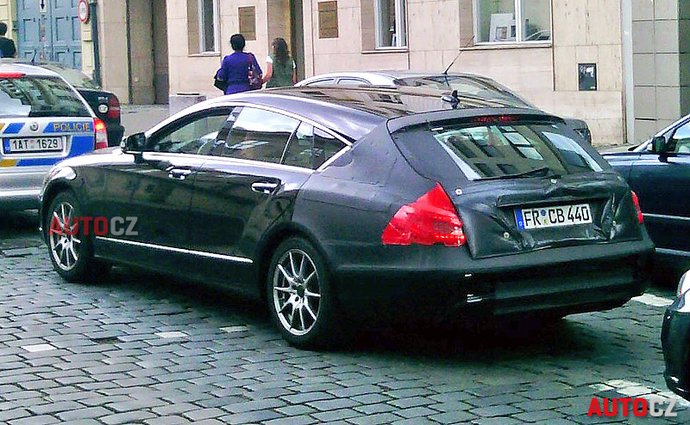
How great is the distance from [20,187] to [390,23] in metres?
12.7

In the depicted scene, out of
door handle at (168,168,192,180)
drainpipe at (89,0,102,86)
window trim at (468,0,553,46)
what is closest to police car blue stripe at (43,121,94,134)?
door handle at (168,168,192,180)

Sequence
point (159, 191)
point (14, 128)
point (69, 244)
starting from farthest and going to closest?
point (14, 128) → point (69, 244) → point (159, 191)

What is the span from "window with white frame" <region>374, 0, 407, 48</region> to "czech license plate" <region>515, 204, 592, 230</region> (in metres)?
16.4

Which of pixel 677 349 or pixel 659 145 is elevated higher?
pixel 659 145

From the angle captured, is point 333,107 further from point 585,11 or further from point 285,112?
point 585,11

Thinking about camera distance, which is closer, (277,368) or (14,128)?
(277,368)

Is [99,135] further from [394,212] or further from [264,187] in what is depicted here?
[394,212]

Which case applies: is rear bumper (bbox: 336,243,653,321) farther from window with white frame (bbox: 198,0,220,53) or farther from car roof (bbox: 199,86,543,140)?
window with white frame (bbox: 198,0,220,53)

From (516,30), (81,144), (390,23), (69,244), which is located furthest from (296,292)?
(390,23)

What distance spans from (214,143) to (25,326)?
65.7 inches

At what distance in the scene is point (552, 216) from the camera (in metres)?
7.77

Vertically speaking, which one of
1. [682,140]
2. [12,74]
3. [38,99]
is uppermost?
[12,74]

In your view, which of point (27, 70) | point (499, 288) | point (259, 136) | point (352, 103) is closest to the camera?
point (499, 288)

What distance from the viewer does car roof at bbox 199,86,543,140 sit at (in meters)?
8.25
